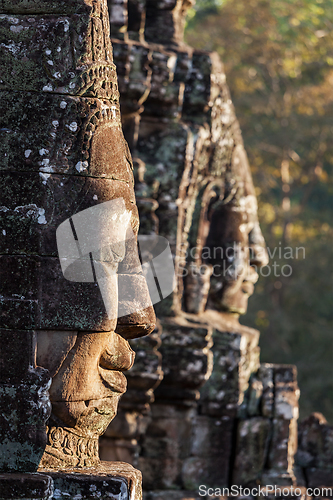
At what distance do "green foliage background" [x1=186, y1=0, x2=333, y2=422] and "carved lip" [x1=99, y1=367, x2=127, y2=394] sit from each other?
41.2 feet

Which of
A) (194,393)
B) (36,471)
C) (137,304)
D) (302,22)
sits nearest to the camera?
(36,471)


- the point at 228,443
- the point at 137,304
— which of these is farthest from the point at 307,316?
the point at 137,304

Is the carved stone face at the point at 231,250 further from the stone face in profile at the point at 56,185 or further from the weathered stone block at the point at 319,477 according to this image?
the stone face in profile at the point at 56,185

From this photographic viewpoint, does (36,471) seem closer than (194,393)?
Yes

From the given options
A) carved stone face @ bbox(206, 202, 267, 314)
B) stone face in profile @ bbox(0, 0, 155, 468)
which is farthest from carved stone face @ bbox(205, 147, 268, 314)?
stone face in profile @ bbox(0, 0, 155, 468)

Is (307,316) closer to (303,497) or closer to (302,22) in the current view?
(302,22)

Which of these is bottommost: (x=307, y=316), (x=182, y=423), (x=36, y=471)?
(x=307, y=316)

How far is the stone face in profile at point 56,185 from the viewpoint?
325cm

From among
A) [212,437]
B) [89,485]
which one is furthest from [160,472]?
[89,485]

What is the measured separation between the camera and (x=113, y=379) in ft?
11.5

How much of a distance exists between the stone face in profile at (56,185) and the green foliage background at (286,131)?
42.2 ft

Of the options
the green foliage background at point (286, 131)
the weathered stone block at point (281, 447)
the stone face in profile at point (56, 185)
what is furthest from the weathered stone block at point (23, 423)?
the green foliage background at point (286, 131)

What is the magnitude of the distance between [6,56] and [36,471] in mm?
1726

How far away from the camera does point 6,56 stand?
3.29 meters
